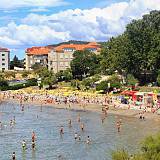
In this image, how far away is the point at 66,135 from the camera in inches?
1973

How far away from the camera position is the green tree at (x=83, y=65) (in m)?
108

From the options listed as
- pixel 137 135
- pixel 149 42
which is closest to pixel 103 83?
pixel 149 42

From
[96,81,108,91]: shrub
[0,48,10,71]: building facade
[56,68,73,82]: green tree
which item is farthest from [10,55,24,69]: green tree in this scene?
[96,81,108,91]: shrub

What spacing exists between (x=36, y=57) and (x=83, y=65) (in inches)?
2265

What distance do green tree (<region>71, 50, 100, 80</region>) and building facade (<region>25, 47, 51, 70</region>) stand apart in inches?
1803

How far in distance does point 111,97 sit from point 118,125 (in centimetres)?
2496

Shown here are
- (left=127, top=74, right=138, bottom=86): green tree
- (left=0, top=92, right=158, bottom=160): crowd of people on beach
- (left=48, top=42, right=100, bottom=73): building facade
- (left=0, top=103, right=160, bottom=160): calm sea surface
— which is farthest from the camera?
(left=48, top=42, right=100, bottom=73): building facade

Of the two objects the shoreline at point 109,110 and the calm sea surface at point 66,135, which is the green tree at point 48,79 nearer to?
the shoreline at point 109,110

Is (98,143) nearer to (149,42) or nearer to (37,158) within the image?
(37,158)

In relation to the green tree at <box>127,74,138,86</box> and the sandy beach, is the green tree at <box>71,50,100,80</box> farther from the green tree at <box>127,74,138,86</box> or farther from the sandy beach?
the sandy beach

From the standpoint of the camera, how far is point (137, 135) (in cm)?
4900

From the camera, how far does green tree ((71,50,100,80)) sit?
108m

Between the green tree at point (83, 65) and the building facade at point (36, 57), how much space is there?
45790 mm

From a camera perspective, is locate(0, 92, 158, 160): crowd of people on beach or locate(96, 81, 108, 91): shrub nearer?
locate(0, 92, 158, 160): crowd of people on beach
